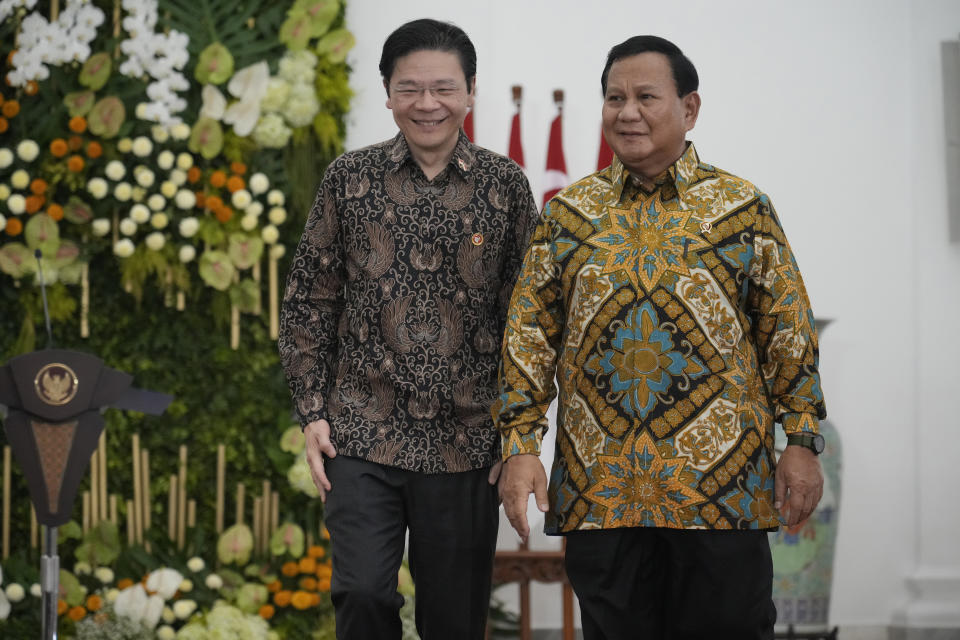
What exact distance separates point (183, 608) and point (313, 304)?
69.6 inches

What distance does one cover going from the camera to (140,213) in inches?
146

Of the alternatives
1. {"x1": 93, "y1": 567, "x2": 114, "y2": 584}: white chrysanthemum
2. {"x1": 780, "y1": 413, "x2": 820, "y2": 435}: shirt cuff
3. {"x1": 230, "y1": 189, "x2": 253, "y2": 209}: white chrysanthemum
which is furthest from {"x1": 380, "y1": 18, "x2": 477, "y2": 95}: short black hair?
{"x1": 93, "y1": 567, "x2": 114, "y2": 584}: white chrysanthemum

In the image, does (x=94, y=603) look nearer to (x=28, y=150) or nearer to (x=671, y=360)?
(x=28, y=150)

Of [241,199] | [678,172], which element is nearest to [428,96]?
[678,172]

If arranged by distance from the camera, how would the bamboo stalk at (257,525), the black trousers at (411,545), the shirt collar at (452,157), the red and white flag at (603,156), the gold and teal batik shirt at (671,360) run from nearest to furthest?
the gold and teal batik shirt at (671,360), the black trousers at (411,545), the shirt collar at (452,157), the bamboo stalk at (257,525), the red and white flag at (603,156)

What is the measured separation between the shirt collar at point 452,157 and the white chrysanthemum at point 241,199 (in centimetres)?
Result: 159

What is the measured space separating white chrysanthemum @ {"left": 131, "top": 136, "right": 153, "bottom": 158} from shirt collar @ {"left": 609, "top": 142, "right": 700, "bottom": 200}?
7.27 ft

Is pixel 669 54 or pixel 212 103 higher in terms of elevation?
pixel 212 103

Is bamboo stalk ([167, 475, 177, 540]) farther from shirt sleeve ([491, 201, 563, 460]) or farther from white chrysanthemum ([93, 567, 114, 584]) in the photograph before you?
shirt sleeve ([491, 201, 563, 460])

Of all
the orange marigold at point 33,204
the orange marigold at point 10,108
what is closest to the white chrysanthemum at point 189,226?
Answer: the orange marigold at point 33,204

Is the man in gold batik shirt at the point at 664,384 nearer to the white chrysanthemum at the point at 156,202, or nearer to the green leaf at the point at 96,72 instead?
the white chrysanthemum at the point at 156,202

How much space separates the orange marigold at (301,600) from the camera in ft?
12.2

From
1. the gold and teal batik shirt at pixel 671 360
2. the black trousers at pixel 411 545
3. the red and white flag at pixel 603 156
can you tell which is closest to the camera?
the gold and teal batik shirt at pixel 671 360

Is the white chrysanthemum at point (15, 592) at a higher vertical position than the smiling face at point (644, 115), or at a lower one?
lower
